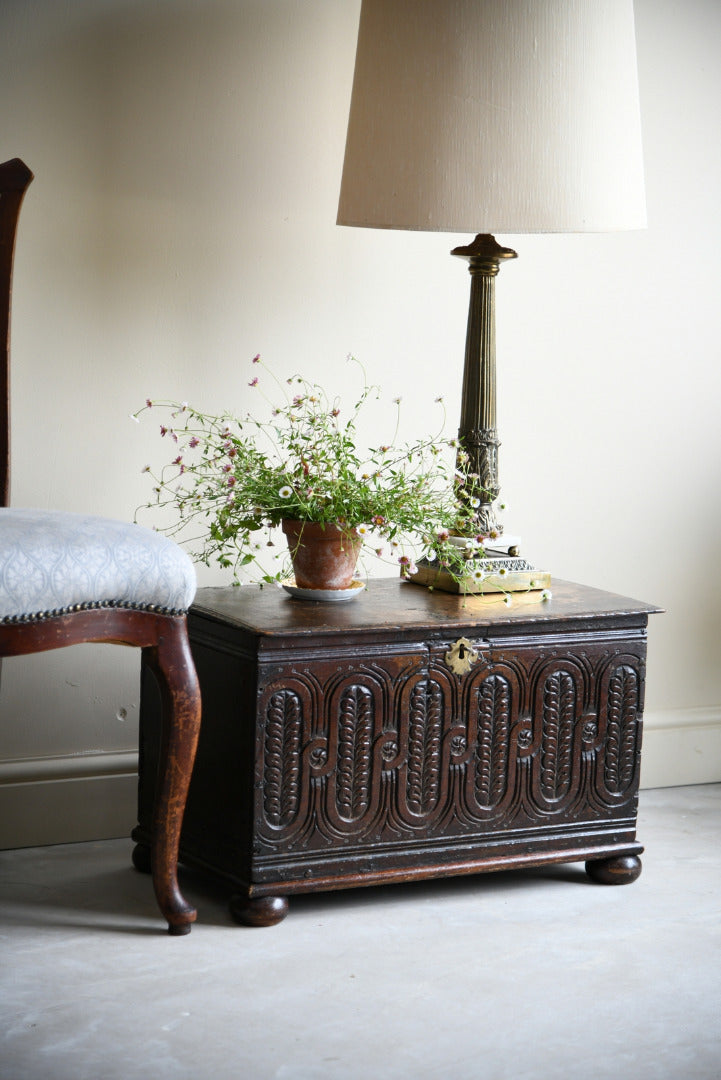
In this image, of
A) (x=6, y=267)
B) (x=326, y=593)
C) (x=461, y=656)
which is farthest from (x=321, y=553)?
(x=6, y=267)

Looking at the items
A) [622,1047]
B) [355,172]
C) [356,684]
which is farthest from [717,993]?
[355,172]

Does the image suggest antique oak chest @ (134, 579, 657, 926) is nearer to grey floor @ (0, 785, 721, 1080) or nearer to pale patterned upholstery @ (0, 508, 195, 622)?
grey floor @ (0, 785, 721, 1080)

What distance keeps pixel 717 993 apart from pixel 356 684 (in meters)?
0.66

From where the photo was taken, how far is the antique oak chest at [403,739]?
1950mm

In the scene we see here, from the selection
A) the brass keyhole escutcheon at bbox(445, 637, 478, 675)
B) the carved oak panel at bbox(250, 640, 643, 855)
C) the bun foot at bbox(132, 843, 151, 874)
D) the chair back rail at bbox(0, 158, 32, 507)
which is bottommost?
the bun foot at bbox(132, 843, 151, 874)

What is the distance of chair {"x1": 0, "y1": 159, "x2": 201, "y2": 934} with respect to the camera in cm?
163

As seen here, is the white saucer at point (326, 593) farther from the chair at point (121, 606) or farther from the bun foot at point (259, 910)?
the bun foot at point (259, 910)

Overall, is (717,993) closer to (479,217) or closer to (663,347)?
(479,217)

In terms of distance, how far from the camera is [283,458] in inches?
96.0

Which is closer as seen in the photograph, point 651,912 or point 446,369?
point 651,912

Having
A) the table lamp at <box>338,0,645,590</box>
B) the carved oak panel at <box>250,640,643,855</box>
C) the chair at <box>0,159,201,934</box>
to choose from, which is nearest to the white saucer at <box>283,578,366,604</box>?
the carved oak panel at <box>250,640,643,855</box>

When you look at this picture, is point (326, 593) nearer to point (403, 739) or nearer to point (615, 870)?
point (403, 739)

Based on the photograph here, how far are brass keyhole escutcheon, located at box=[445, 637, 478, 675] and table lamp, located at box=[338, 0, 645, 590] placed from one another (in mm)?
648

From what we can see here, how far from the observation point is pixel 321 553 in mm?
2086
